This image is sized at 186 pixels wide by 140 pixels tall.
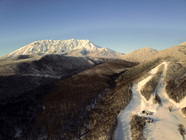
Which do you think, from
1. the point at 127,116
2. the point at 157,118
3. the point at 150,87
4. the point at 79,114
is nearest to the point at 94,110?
the point at 79,114

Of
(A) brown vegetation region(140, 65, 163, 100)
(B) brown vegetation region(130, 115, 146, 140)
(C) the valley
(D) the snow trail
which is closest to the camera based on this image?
(B) brown vegetation region(130, 115, 146, 140)

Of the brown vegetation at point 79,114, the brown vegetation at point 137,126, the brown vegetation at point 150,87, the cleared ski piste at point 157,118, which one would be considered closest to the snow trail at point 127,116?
the cleared ski piste at point 157,118

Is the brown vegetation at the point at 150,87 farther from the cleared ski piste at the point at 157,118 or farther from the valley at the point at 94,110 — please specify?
the cleared ski piste at the point at 157,118

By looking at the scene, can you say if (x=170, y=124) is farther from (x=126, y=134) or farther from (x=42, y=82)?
(x=42, y=82)

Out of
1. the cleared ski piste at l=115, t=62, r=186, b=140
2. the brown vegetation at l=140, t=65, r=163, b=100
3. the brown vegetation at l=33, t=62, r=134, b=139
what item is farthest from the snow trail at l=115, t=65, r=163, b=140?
the brown vegetation at l=140, t=65, r=163, b=100

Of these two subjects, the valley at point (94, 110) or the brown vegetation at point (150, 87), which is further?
the brown vegetation at point (150, 87)

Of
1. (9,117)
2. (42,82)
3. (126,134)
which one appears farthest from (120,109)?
(42,82)

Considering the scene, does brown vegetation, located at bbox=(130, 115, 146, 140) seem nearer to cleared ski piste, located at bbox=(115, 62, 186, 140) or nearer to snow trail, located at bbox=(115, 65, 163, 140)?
cleared ski piste, located at bbox=(115, 62, 186, 140)

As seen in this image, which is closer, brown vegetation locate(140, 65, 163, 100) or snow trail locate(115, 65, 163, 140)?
snow trail locate(115, 65, 163, 140)
